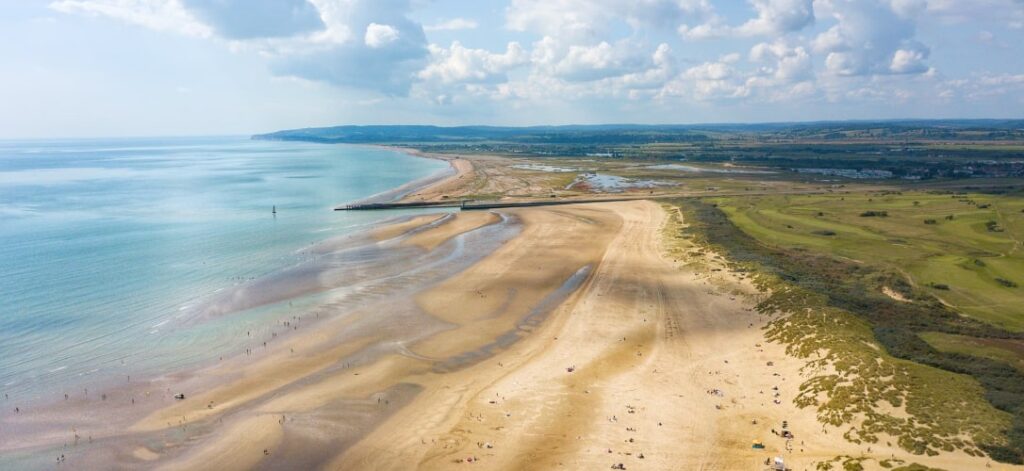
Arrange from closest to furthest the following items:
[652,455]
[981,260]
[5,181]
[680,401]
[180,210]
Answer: [652,455] → [680,401] → [981,260] → [180,210] → [5,181]

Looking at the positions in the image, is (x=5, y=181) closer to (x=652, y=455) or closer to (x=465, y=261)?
(x=465, y=261)

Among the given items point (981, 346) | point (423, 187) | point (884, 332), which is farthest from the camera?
point (423, 187)

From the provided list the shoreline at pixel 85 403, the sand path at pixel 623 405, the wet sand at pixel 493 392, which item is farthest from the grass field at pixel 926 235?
the shoreline at pixel 85 403

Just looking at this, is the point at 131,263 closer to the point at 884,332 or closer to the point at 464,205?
the point at 464,205

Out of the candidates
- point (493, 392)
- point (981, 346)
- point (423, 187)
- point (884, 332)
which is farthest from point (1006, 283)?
point (423, 187)

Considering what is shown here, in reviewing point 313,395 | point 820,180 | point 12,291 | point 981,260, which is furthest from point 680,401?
point 820,180
